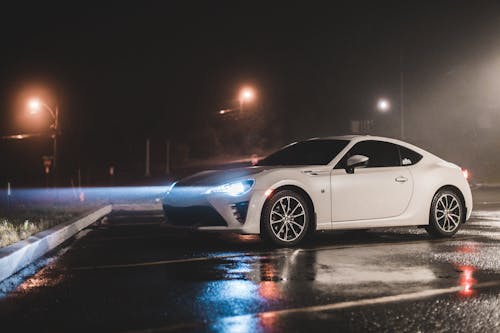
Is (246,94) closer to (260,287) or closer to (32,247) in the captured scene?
(32,247)

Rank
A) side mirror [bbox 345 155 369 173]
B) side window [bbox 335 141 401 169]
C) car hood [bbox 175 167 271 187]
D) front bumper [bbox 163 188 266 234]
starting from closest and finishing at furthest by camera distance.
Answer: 1. front bumper [bbox 163 188 266 234]
2. car hood [bbox 175 167 271 187]
3. side mirror [bbox 345 155 369 173]
4. side window [bbox 335 141 401 169]

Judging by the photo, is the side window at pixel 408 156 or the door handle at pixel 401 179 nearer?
the door handle at pixel 401 179

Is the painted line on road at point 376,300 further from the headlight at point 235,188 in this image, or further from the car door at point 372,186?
the headlight at point 235,188

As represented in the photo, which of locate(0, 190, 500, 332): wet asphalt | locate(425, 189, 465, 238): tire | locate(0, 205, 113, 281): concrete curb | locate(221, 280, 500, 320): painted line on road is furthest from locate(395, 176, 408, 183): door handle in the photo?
locate(0, 205, 113, 281): concrete curb

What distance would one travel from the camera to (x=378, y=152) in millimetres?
10180

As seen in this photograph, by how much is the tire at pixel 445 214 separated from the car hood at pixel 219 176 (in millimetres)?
2639

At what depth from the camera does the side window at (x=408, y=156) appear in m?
10.3

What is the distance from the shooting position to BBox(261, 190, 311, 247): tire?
9.02 metres

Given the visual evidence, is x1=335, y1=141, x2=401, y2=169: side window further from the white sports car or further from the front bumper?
the front bumper

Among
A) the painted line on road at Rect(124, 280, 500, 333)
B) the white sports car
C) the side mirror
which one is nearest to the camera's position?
the painted line on road at Rect(124, 280, 500, 333)

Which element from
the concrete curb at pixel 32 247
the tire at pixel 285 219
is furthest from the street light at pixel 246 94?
the tire at pixel 285 219

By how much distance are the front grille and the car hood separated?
349mm

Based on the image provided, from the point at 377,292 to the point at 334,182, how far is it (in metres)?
3.64

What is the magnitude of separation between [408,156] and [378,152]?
19.5 inches
